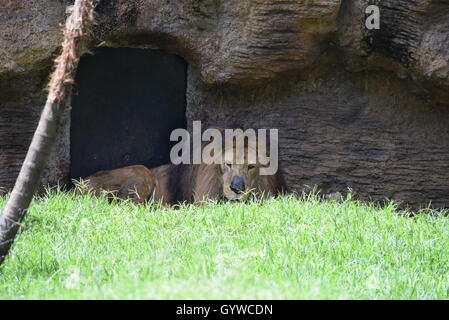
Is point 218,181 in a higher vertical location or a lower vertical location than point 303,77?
lower

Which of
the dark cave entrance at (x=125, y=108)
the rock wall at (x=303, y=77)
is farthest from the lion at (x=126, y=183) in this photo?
the dark cave entrance at (x=125, y=108)

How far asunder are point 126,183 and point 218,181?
1.00 metres

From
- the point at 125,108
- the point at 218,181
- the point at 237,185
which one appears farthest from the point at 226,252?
the point at 125,108

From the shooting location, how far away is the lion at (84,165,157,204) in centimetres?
812

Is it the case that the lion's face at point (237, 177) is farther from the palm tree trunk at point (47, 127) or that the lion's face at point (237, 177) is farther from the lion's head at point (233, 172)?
the palm tree trunk at point (47, 127)

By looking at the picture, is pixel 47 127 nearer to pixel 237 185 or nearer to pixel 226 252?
pixel 226 252

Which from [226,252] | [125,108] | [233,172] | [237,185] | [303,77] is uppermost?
[303,77]

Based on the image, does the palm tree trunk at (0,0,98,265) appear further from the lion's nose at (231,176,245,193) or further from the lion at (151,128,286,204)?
the lion's nose at (231,176,245,193)

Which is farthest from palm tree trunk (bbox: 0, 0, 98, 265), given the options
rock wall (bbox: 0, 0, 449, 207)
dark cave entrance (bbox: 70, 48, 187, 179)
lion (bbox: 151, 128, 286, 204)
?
dark cave entrance (bbox: 70, 48, 187, 179)

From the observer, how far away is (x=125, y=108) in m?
8.91

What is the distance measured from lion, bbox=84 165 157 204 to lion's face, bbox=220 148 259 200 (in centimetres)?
89

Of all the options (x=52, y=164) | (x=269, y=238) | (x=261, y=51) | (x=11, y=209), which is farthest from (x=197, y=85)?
(x=11, y=209)

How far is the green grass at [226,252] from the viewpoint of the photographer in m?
4.32

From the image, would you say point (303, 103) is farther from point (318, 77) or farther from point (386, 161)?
point (386, 161)
